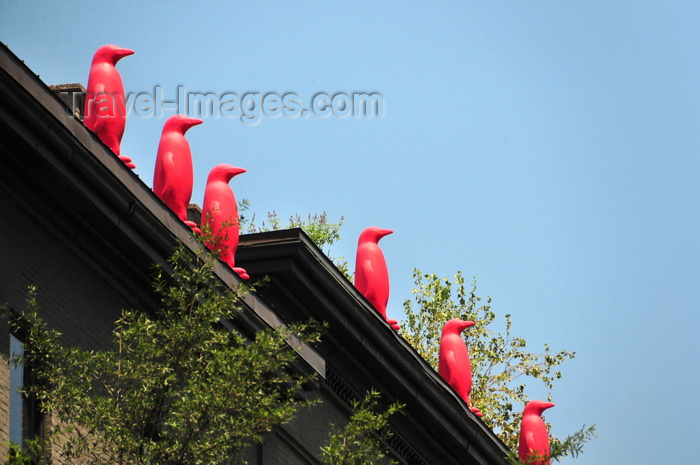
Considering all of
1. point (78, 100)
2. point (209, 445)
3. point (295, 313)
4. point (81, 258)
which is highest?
point (78, 100)

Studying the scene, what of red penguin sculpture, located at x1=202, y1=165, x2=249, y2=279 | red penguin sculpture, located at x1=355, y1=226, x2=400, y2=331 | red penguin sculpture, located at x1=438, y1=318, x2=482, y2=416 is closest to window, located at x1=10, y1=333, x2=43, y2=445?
red penguin sculpture, located at x1=202, y1=165, x2=249, y2=279

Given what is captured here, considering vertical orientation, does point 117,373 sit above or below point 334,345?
below

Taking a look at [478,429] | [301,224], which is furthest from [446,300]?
[478,429]

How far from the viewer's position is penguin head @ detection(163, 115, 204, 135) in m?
20.2

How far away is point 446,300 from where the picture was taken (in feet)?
135

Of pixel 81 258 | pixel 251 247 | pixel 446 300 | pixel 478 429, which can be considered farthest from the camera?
pixel 446 300

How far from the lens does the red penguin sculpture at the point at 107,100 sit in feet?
61.8

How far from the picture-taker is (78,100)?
830 inches

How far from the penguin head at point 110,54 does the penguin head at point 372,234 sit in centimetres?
671

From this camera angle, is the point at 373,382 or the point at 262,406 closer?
the point at 262,406

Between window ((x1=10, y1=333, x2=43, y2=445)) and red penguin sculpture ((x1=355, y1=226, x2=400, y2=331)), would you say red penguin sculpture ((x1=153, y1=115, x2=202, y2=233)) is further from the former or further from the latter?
red penguin sculpture ((x1=355, y1=226, x2=400, y2=331))

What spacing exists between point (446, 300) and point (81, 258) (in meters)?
23.9

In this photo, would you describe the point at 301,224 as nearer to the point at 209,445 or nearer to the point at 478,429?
the point at 478,429

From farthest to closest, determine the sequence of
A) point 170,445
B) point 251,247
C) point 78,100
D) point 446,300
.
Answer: point 446,300
point 251,247
point 78,100
point 170,445
